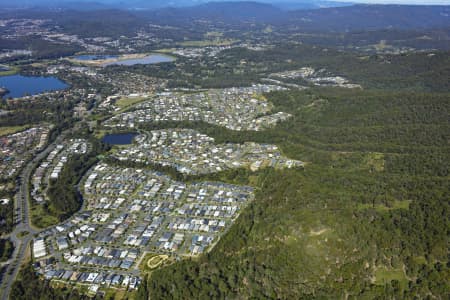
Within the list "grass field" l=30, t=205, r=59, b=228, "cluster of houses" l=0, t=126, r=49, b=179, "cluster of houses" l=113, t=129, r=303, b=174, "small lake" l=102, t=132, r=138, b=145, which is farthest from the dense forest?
"cluster of houses" l=0, t=126, r=49, b=179

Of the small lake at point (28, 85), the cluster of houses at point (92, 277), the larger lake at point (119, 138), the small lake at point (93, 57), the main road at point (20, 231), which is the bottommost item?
the main road at point (20, 231)

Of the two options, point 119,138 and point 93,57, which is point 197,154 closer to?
point 119,138

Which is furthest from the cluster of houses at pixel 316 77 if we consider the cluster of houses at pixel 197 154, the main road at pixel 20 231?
the main road at pixel 20 231

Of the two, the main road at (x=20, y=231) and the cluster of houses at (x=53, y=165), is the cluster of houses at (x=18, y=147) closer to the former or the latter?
the main road at (x=20, y=231)

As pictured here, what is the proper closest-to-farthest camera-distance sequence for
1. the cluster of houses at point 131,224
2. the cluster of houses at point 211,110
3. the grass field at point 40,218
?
the cluster of houses at point 131,224 < the grass field at point 40,218 < the cluster of houses at point 211,110

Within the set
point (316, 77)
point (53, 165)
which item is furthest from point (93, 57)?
point (53, 165)

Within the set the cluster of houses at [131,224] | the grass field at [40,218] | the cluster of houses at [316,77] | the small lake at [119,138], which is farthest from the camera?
the cluster of houses at [316,77]
